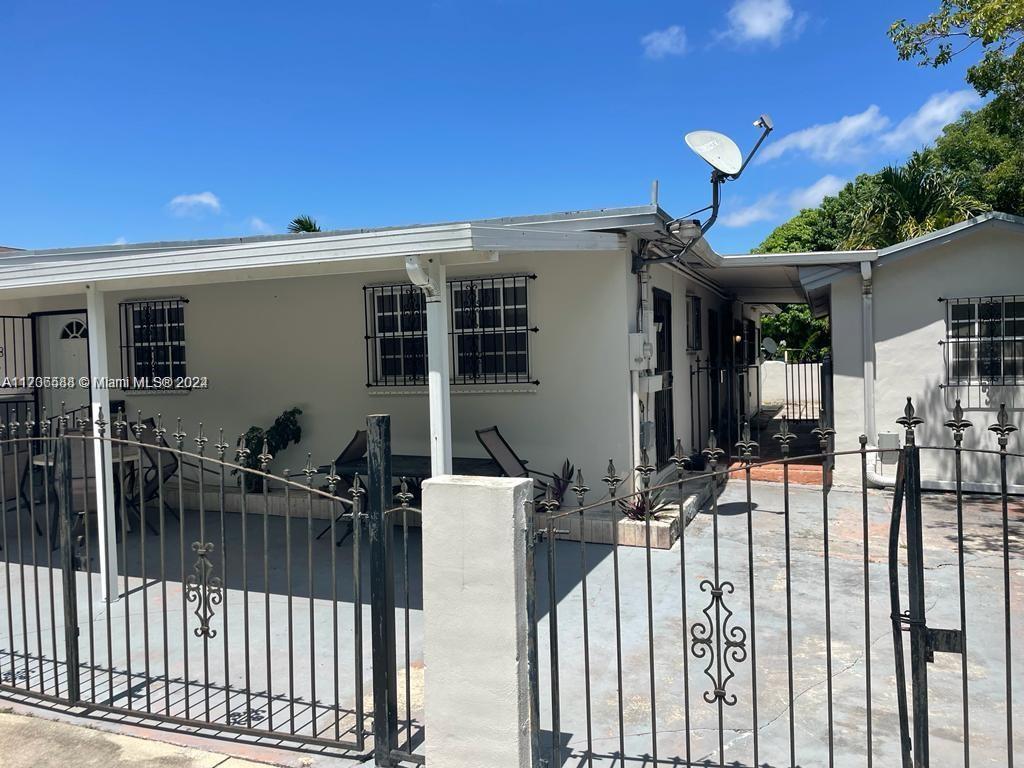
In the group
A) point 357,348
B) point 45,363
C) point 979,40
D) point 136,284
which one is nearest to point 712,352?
point 979,40

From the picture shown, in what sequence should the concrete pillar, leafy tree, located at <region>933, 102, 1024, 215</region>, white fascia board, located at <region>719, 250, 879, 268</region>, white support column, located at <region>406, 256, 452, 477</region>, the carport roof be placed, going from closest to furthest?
the concrete pillar → the carport roof → white support column, located at <region>406, 256, 452, 477</region> → white fascia board, located at <region>719, 250, 879, 268</region> → leafy tree, located at <region>933, 102, 1024, 215</region>

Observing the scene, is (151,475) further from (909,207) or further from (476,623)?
(909,207)

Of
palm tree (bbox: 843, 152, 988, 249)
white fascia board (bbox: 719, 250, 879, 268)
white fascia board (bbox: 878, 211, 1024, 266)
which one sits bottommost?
white fascia board (bbox: 719, 250, 879, 268)

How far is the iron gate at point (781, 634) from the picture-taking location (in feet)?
8.59

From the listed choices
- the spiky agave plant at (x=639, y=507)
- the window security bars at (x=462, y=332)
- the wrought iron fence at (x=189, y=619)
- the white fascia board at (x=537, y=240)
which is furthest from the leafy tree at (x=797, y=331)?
the wrought iron fence at (x=189, y=619)

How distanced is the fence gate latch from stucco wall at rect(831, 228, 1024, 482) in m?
6.95

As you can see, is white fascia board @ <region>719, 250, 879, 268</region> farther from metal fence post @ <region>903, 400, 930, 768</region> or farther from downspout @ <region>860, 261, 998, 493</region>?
metal fence post @ <region>903, 400, 930, 768</region>

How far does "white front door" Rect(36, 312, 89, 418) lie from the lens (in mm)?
9695

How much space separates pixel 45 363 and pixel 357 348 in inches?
196

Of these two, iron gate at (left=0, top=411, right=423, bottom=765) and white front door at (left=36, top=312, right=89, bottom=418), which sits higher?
white front door at (left=36, top=312, right=89, bottom=418)

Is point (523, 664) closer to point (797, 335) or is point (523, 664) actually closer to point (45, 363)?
point (45, 363)

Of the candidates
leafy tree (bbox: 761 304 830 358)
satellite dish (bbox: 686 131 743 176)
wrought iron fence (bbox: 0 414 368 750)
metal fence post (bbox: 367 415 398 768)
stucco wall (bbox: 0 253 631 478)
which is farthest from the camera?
leafy tree (bbox: 761 304 830 358)

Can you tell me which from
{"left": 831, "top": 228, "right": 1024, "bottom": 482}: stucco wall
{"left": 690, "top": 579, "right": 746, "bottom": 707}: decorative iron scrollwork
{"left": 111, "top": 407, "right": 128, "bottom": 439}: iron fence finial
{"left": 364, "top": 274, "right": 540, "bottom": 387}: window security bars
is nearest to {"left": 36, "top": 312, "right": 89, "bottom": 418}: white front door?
{"left": 111, "top": 407, "right": 128, "bottom": 439}: iron fence finial

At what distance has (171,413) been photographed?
927 centimetres
